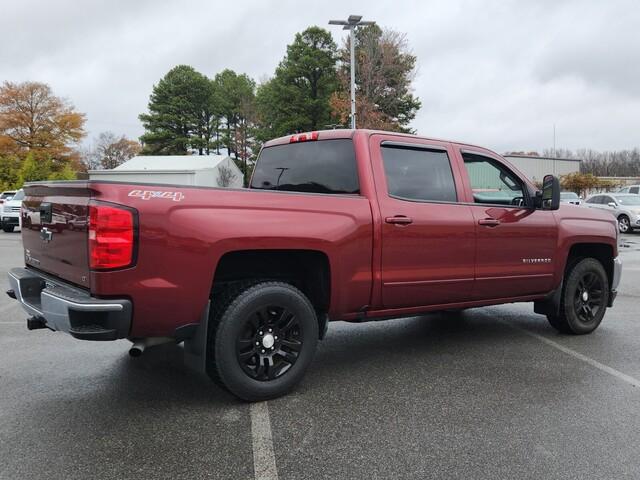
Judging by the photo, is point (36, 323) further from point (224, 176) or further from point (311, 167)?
point (224, 176)

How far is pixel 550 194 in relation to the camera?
4.88 metres

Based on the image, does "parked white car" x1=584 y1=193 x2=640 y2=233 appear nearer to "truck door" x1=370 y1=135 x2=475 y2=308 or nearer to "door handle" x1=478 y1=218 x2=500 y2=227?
"door handle" x1=478 y1=218 x2=500 y2=227

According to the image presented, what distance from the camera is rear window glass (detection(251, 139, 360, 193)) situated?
4.21 m

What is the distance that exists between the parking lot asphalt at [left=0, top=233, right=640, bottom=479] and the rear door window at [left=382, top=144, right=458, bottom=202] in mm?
1433

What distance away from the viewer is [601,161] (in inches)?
3696

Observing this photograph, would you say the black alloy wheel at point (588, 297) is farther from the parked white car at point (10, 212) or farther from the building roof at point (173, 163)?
the building roof at point (173, 163)

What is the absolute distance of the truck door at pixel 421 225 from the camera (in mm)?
4113

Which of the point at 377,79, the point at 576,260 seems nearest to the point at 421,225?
the point at 576,260

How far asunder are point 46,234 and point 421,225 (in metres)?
2.71

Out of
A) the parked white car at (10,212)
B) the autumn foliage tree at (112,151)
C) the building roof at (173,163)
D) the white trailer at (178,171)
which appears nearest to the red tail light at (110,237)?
the parked white car at (10,212)

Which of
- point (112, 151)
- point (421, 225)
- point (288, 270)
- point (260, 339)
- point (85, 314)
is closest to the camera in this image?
point (85, 314)

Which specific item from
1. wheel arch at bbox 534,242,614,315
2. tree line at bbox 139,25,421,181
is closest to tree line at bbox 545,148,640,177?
tree line at bbox 139,25,421,181

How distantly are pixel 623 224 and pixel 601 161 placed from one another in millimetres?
82597

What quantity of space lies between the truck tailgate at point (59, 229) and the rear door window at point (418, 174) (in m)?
2.21
